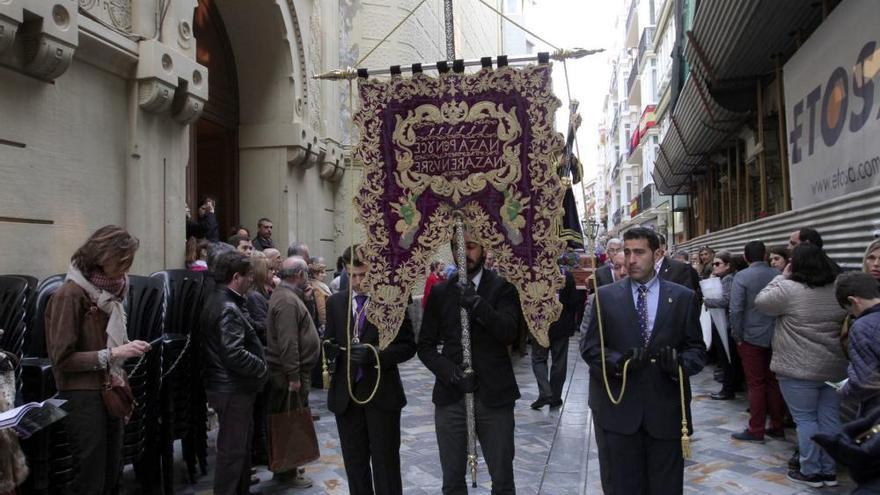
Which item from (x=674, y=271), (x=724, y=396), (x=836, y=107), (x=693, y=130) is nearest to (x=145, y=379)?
(x=674, y=271)

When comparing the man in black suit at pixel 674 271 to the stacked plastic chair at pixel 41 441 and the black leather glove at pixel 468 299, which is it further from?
the stacked plastic chair at pixel 41 441

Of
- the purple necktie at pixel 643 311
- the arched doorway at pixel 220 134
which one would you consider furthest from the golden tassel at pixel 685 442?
the arched doorway at pixel 220 134

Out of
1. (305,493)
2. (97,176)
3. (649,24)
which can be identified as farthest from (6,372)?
(649,24)

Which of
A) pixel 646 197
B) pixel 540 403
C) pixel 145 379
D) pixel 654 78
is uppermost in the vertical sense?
pixel 654 78

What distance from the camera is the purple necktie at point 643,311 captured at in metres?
3.77

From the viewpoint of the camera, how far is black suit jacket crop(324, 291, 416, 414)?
4.17 metres

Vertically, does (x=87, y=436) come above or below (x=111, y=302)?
below

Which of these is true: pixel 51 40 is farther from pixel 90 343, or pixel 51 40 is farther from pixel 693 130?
pixel 693 130

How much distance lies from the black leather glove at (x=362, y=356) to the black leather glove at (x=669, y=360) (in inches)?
69.7

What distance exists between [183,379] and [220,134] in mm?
7014

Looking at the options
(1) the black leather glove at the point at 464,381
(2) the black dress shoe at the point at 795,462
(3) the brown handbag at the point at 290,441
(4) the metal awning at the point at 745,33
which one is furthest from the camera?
(4) the metal awning at the point at 745,33

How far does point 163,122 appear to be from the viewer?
7516mm

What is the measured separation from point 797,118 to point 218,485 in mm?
9086

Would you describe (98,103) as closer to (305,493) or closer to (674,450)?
(305,493)
